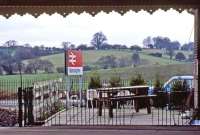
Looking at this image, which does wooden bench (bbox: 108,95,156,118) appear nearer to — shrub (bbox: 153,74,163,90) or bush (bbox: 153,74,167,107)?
bush (bbox: 153,74,167,107)

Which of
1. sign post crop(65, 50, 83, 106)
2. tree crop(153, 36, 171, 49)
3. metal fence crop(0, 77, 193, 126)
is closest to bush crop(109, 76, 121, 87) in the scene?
metal fence crop(0, 77, 193, 126)

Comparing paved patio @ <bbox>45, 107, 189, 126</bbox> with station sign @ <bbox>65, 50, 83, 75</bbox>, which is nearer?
paved patio @ <bbox>45, 107, 189, 126</bbox>

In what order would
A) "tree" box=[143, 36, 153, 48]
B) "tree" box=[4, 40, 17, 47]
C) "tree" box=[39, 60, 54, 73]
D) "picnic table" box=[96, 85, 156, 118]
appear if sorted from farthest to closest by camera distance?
"tree" box=[39, 60, 54, 73] < "tree" box=[143, 36, 153, 48] < "tree" box=[4, 40, 17, 47] < "picnic table" box=[96, 85, 156, 118]

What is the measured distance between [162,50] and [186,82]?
2.99 m

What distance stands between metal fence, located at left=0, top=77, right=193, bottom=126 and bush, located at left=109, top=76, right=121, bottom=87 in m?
1.19

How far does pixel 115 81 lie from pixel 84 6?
966 cm

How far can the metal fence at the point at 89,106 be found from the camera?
11.0 meters

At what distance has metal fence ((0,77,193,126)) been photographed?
1097cm

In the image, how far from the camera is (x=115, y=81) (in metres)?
17.7

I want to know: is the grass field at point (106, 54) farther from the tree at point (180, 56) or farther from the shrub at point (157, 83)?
the shrub at point (157, 83)

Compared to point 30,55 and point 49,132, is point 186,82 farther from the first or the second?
point 49,132

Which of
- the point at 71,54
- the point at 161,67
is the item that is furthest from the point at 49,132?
the point at 161,67

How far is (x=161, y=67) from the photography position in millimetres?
19781

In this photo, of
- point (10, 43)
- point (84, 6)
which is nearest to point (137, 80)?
point (10, 43)
